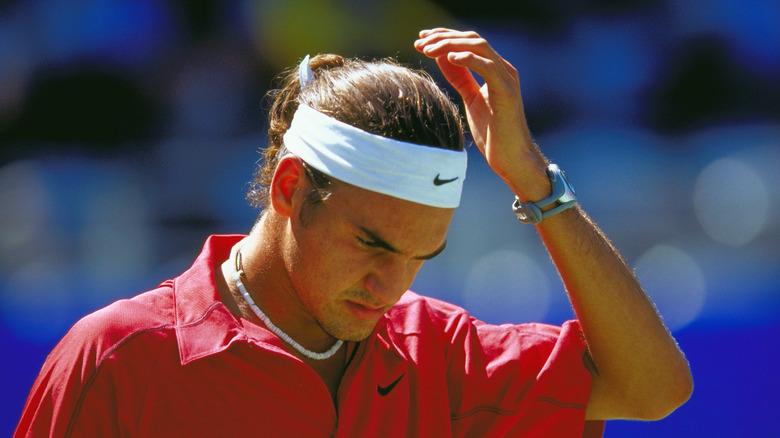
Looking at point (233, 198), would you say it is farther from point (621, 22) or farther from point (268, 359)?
point (268, 359)

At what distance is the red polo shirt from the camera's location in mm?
1589

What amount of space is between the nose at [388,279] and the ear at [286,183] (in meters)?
0.23

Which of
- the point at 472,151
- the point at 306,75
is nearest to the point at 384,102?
the point at 306,75

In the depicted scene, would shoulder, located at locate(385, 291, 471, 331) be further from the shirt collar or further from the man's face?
the shirt collar

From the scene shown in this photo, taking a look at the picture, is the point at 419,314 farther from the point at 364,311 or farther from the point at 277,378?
the point at 277,378

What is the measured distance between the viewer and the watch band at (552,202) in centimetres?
195

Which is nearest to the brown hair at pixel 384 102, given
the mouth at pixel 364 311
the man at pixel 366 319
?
the man at pixel 366 319

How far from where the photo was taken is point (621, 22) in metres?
5.25

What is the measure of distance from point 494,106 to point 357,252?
461mm

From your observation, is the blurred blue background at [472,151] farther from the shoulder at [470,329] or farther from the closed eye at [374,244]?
the closed eye at [374,244]

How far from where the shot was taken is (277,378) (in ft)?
5.68

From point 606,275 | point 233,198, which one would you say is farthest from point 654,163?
point 606,275

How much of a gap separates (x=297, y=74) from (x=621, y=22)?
3.68m

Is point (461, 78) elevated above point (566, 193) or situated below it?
above
